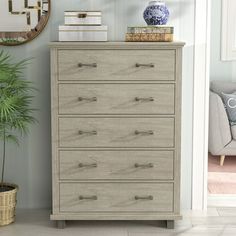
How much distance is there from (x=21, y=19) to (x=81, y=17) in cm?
49

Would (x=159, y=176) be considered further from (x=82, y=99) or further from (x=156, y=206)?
(x=82, y=99)

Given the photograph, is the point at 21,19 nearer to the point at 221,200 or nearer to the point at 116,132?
the point at 116,132

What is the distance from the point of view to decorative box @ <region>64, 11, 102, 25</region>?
3.71 meters

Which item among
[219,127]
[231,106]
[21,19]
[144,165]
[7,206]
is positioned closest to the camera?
[144,165]

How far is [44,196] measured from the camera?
4.17 metres

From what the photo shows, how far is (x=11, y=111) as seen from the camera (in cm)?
380

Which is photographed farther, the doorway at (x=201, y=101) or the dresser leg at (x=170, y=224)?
the doorway at (x=201, y=101)

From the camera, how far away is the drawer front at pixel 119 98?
3639 mm

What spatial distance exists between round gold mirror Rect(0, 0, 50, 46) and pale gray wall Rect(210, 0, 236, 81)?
1548mm

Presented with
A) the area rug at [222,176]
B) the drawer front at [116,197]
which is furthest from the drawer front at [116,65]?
the area rug at [222,176]

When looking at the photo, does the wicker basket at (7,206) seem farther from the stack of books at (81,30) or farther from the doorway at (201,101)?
the doorway at (201,101)

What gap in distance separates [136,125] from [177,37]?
2.40ft

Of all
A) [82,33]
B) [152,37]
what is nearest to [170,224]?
[152,37]

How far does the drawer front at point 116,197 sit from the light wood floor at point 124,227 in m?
Answer: 0.13
